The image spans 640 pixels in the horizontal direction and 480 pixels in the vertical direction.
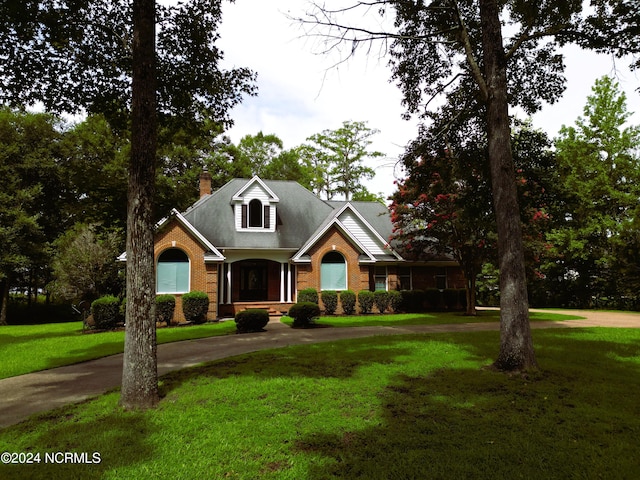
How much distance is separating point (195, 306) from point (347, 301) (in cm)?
809

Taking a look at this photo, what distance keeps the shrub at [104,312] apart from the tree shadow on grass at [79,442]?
1146cm

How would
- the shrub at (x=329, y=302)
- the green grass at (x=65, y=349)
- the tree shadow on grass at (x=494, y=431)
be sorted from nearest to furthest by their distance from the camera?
the tree shadow on grass at (x=494, y=431) → the green grass at (x=65, y=349) → the shrub at (x=329, y=302)

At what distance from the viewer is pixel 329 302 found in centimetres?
2031

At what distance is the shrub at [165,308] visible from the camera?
17047 millimetres

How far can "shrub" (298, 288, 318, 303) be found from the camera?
64.5ft

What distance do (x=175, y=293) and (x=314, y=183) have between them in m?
26.8

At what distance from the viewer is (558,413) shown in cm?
525

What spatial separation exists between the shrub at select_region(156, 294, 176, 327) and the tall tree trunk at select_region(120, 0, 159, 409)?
472 inches

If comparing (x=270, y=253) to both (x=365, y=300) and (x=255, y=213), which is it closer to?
(x=255, y=213)

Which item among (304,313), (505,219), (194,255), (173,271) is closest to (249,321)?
(304,313)

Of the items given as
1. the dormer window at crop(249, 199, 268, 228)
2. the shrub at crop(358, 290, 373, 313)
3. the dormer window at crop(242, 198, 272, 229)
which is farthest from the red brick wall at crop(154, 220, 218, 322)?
the shrub at crop(358, 290, 373, 313)

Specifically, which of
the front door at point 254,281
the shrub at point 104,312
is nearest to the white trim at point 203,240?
the front door at point 254,281

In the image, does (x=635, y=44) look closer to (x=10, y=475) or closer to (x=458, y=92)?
(x=458, y=92)

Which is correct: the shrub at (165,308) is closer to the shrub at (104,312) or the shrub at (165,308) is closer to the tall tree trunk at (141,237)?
the shrub at (104,312)
